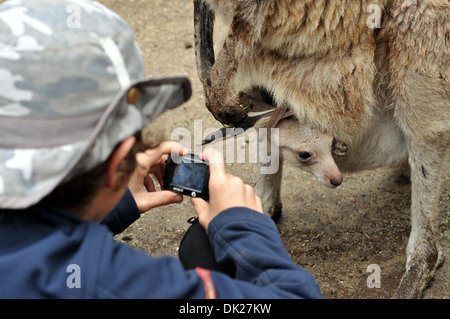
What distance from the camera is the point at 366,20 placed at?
72.4 inches

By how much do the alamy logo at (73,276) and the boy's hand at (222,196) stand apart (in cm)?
40

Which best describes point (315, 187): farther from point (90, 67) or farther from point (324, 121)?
point (90, 67)

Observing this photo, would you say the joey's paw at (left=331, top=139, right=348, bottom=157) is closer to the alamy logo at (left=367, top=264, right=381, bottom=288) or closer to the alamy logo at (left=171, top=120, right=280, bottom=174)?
the alamy logo at (left=171, top=120, right=280, bottom=174)

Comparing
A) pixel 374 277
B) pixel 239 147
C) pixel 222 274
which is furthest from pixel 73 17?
pixel 239 147

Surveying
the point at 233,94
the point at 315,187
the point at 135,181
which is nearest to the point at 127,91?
the point at 135,181

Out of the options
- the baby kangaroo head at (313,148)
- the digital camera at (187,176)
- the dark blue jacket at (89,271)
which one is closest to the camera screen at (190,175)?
the digital camera at (187,176)

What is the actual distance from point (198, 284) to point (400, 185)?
2.06 metres

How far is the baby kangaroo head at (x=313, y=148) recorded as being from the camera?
6.91 ft

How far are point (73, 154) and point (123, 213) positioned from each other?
0.54 meters

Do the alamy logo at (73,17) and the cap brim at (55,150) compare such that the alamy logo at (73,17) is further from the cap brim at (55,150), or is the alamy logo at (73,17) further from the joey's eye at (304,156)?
the joey's eye at (304,156)

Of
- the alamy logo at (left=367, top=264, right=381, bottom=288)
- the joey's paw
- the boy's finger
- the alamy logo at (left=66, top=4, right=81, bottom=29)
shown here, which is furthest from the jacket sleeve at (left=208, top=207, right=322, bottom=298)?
the alamy logo at (left=367, top=264, right=381, bottom=288)

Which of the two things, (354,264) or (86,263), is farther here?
(354,264)

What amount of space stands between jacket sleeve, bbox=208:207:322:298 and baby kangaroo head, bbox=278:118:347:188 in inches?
40.1

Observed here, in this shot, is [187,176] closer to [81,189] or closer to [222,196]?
[222,196]
